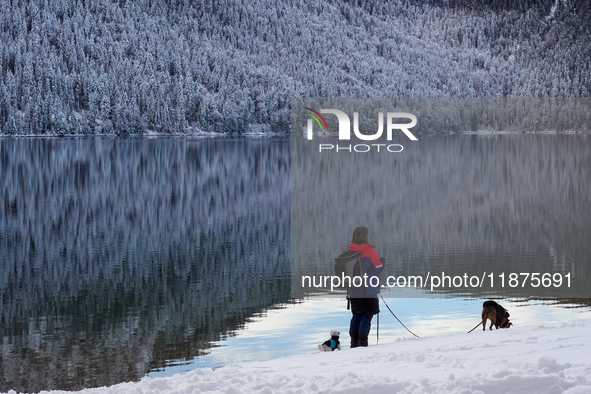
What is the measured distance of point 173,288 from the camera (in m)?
22.2

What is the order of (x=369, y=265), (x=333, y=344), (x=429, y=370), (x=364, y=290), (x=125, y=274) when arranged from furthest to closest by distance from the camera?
(x=125, y=274) < (x=333, y=344) < (x=364, y=290) < (x=369, y=265) < (x=429, y=370)

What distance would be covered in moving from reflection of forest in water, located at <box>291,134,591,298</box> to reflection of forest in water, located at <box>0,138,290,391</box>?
2050 millimetres

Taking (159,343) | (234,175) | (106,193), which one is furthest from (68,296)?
(234,175)

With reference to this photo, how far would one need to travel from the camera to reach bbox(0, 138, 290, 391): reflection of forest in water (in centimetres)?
1525

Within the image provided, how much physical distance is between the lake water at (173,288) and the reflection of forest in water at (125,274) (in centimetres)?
5

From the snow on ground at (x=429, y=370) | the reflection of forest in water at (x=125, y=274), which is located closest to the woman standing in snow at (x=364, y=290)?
the snow on ground at (x=429, y=370)

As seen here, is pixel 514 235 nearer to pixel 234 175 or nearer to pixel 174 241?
pixel 174 241

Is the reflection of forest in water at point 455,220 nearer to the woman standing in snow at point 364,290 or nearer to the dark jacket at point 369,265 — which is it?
the woman standing in snow at point 364,290

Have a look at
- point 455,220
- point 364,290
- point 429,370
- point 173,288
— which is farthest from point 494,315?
point 455,220

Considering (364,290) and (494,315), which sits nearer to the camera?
(364,290)

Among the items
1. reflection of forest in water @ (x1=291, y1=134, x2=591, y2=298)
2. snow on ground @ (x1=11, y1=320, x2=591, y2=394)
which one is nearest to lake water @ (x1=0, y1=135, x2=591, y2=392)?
reflection of forest in water @ (x1=291, y1=134, x2=591, y2=298)

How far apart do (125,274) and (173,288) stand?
3.01 meters

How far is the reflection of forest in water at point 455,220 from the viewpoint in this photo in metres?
26.6

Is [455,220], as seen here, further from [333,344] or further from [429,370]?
[429,370]
